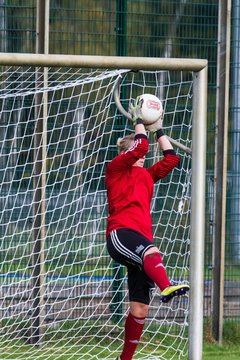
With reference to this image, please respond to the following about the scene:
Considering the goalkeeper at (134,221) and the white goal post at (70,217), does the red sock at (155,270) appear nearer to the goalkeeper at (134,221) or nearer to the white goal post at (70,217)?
the goalkeeper at (134,221)

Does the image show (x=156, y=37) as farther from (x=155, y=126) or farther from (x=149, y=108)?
(x=149, y=108)

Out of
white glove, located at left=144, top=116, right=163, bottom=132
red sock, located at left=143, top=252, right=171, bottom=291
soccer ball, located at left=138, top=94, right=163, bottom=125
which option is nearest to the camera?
red sock, located at left=143, top=252, right=171, bottom=291

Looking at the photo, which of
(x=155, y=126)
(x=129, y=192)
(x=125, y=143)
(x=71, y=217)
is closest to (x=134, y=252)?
(x=129, y=192)

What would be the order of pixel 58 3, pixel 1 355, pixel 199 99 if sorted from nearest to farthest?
pixel 199 99
pixel 1 355
pixel 58 3

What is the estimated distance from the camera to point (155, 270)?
651 cm

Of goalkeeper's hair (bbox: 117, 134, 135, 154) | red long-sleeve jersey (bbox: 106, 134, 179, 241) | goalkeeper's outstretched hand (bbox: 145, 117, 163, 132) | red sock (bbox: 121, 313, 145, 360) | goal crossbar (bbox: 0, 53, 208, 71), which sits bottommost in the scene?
red sock (bbox: 121, 313, 145, 360)

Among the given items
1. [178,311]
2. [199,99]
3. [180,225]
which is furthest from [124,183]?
[178,311]

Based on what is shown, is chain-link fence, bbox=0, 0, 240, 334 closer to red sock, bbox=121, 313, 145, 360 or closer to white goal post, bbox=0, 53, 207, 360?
white goal post, bbox=0, 53, 207, 360

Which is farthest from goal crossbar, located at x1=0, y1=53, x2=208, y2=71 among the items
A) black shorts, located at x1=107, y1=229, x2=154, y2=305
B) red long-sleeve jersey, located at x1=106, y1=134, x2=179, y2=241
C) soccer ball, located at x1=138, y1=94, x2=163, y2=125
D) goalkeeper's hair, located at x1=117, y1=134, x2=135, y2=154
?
black shorts, located at x1=107, y1=229, x2=154, y2=305

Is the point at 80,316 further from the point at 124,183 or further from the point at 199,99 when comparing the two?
the point at 199,99

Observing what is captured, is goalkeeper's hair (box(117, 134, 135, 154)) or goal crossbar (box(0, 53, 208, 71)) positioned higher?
goal crossbar (box(0, 53, 208, 71))

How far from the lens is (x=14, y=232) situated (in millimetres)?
8328

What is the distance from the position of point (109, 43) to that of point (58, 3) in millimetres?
566

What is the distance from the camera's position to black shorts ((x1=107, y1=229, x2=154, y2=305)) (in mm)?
6625
